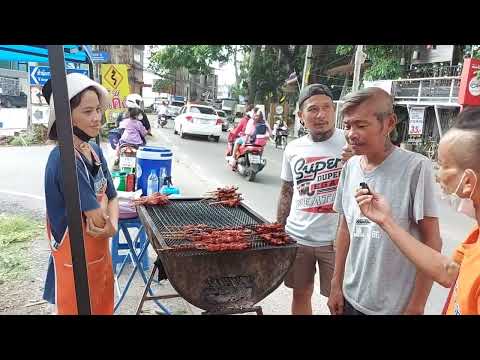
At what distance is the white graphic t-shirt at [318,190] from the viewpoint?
9.18 feet

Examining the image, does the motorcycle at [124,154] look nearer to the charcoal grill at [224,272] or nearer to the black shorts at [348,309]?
the charcoal grill at [224,272]

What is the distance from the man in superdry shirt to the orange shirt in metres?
1.45

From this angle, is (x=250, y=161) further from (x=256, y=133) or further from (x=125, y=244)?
(x=125, y=244)

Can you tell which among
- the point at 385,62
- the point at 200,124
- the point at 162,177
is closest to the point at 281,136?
the point at 200,124

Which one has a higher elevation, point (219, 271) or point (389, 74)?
point (389, 74)

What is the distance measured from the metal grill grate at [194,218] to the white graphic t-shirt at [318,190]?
1.05 ft

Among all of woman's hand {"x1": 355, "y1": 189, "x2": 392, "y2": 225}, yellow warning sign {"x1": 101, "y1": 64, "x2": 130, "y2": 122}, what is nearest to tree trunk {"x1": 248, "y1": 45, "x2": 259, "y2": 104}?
yellow warning sign {"x1": 101, "y1": 64, "x2": 130, "y2": 122}

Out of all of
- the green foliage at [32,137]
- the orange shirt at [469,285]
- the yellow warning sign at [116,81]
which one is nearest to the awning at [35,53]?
the orange shirt at [469,285]
